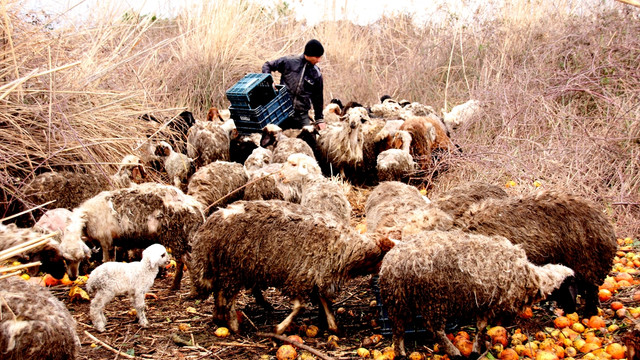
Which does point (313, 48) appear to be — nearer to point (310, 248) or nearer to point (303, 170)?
point (303, 170)

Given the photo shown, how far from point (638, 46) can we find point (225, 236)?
770 centimetres

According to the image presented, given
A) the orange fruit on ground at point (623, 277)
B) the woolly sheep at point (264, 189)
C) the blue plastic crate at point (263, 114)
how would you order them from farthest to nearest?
the blue plastic crate at point (263, 114) < the woolly sheep at point (264, 189) < the orange fruit on ground at point (623, 277)

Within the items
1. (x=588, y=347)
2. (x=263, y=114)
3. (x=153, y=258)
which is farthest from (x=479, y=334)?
(x=263, y=114)

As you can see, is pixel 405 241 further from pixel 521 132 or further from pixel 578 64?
pixel 578 64

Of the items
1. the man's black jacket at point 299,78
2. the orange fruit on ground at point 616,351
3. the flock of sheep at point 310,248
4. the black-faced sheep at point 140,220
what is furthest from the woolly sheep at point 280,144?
the orange fruit on ground at point 616,351

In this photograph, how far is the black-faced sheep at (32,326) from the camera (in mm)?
3148

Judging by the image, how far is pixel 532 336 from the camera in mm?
4496

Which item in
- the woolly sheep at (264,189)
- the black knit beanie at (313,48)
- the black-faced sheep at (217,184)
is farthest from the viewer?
the black knit beanie at (313,48)

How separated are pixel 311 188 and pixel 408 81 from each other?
8.51m

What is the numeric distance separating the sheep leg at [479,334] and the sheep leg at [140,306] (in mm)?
2651

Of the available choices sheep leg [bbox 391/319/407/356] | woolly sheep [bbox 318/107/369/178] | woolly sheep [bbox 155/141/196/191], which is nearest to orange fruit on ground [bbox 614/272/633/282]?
sheep leg [bbox 391/319/407/356]

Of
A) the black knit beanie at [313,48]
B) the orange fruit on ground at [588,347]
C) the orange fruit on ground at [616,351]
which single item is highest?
the black knit beanie at [313,48]

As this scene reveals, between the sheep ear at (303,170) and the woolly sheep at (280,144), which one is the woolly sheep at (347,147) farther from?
the sheep ear at (303,170)

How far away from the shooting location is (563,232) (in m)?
4.77
